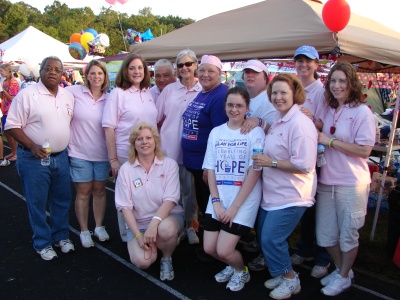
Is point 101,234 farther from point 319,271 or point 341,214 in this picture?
point 341,214

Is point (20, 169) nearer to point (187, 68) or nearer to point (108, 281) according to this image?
point (108, 281)

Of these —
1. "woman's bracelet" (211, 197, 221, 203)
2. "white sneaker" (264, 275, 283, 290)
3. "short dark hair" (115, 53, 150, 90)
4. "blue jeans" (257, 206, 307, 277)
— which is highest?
"short dark hair" (115, 53, 150, 90)

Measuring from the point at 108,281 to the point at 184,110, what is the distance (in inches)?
70.7

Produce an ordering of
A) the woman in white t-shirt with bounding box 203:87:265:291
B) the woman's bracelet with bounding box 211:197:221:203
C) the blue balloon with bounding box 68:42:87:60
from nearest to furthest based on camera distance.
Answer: the woman in white t-shirt with bounding box 203:87:265:291, the woman's bracelet with bounding box 211:197:221:203, the blue balloon with bounding box 68:42:87:60

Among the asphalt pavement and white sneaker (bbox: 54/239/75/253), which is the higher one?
white sneaker (bbox: 54/239/75/253)

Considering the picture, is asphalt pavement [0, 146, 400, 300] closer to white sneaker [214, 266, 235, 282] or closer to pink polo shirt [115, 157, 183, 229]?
white sneaker [214, 266, 235, 282]

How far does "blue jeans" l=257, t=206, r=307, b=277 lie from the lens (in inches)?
110

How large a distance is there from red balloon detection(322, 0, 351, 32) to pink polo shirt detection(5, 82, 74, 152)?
2897 mm

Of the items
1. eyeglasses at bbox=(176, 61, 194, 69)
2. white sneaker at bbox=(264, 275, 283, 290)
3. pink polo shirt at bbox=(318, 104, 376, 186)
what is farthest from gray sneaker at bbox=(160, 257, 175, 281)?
eyeglasses at bbox=(176, 61, 194, 69)

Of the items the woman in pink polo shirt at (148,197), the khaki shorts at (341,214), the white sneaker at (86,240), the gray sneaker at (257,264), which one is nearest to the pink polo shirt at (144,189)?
the woman in pink polo shirt at (148,197)

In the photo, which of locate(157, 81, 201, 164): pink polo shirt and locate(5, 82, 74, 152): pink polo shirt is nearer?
locate(5, 82, 74, 152): pink polo shirt

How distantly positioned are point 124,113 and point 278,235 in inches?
75.4

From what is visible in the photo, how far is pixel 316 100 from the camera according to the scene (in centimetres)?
323

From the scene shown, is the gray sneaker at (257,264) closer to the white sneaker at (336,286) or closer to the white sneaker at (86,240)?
the white sneaker at (336,286)
